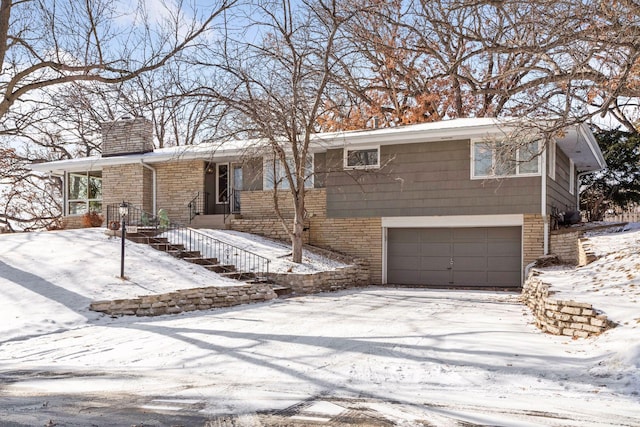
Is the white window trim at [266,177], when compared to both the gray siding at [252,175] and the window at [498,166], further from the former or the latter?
the window at [498,166]

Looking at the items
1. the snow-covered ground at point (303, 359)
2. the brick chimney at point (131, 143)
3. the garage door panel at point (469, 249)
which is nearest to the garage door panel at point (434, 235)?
the garage door panel at point (469, 249)

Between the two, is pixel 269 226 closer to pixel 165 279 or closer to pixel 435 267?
pixel 435 267

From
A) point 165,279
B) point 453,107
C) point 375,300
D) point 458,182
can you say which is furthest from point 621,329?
point 453,107

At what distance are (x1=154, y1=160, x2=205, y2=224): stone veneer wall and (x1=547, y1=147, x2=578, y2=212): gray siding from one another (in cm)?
1177

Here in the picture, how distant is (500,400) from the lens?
15.0 feet

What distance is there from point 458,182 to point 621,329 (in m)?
9.76

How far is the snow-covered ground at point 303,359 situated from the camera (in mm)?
4238

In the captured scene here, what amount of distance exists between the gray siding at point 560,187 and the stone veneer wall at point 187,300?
8.40 m

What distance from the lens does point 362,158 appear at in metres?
17.1

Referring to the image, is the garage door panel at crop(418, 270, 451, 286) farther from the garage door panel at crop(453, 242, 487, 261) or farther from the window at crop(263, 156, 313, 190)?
the window at crop(263, 156, 313, 190)

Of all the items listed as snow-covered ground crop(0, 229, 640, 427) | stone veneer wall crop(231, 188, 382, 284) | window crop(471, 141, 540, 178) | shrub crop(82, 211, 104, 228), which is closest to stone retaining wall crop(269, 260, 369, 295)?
stone veneer wall crop(231, 188, 382, 284)

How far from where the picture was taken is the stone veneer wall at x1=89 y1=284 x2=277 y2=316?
30.8ft

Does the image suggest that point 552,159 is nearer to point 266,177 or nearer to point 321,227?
point 321,227

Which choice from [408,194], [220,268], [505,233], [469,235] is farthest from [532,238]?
[220,268]
